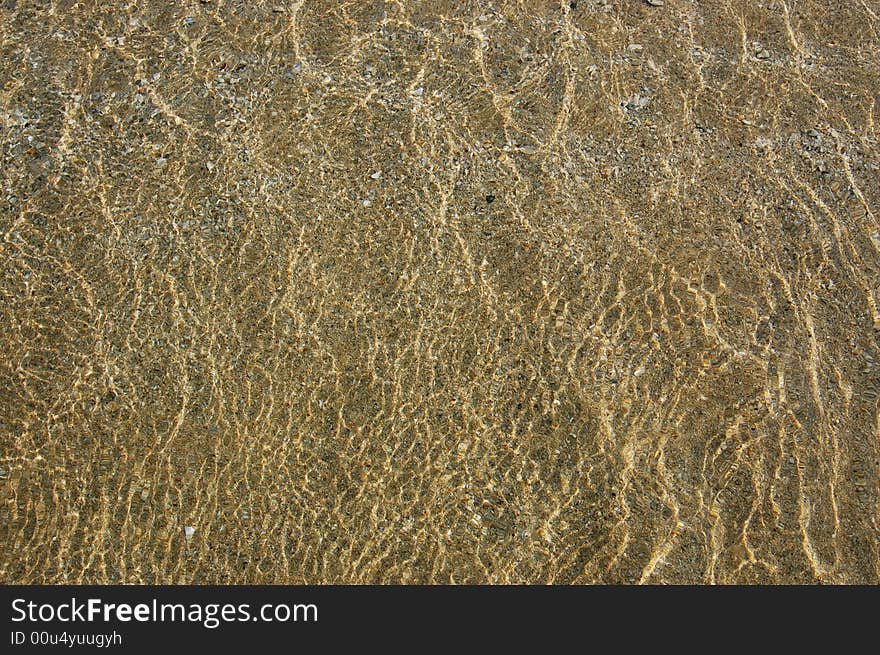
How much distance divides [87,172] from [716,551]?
2.41 metres

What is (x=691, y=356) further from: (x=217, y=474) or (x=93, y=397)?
(x=93, y=397)

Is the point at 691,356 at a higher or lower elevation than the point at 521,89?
lower

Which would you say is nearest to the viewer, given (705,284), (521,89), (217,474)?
(217,474)

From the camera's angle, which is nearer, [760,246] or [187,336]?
[187,336]

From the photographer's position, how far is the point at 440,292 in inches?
106

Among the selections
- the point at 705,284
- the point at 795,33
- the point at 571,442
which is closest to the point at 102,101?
the point at 571,442

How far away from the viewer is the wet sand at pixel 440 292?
252 centimetres

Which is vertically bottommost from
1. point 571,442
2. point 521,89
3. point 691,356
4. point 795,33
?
point 571,442

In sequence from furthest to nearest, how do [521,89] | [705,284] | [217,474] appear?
[521,89] < [705,284] < [217,474]

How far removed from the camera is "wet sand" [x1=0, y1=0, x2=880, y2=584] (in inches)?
99.2

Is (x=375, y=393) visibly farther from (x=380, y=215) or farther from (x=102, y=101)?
(x=102, y=101)

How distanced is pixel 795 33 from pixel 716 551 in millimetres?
1920

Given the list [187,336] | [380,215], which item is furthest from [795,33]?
[187,336]

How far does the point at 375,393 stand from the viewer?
260cm
